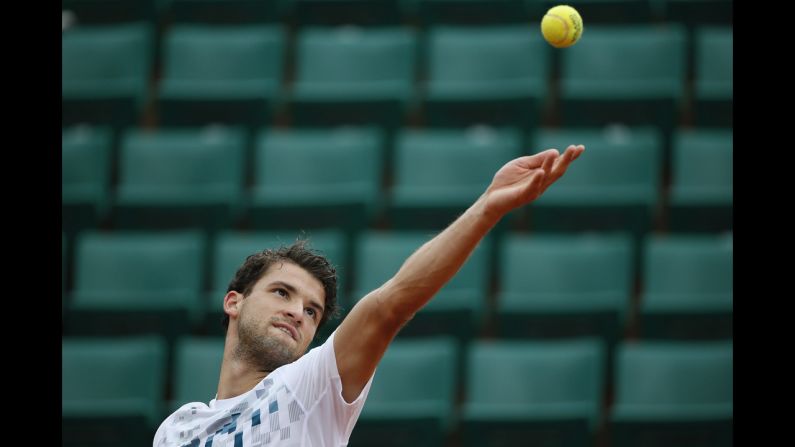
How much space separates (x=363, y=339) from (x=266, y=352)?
536 mm

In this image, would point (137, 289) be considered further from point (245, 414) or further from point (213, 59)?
point (245, 414)

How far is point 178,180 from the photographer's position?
7.20 meters

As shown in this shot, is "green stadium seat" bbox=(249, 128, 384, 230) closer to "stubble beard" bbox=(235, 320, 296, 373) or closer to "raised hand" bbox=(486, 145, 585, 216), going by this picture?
"stubble beard" bbox=(235, 320, 296, 373)

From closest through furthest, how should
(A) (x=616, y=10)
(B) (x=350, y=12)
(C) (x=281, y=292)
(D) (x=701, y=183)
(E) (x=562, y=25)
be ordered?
1. (C) (x=281, y=292)
2. (E) (x=562, y=25)
3. (D) (x=701, y=183)
4. (A) (x=616, y=10)
5. (B) (x=350, y=12)

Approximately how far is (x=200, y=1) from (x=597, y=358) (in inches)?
171

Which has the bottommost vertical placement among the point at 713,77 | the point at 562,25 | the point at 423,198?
the point at 423,198

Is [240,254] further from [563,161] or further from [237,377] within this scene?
[563,161]

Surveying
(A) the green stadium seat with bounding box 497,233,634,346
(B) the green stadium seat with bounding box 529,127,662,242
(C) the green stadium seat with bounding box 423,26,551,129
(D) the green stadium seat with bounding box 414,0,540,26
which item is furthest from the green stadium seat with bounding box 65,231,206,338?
(D) the green stadium seat with bounding box 414,0,540,26

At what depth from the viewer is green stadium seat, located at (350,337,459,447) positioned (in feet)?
18.4

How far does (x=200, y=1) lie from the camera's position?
841cm

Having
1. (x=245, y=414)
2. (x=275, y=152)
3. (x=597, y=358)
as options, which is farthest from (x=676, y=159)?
(x=245, y=414)

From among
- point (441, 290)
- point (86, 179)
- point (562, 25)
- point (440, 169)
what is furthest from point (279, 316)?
point (86, 179)

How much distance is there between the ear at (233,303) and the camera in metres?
3.24

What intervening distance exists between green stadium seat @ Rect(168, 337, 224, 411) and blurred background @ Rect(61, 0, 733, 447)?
13 mm
